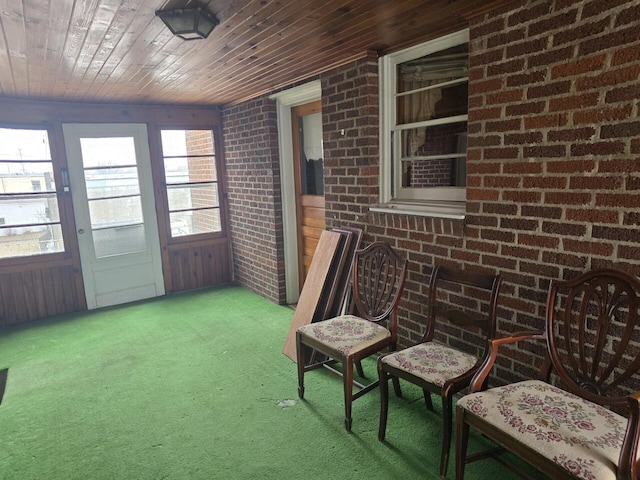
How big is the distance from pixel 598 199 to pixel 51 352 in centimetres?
421

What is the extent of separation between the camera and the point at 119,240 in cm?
481

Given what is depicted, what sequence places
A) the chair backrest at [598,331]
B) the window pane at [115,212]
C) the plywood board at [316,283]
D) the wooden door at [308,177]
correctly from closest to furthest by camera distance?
the chair backrest at [598,331], the plywood board at [316,283], the wooden door at [308,177], the window pane at [115,212]

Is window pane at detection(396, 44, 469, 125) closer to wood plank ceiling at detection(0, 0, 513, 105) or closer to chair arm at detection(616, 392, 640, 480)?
wood plank ceiling at detection(0, 0, 513, 105)

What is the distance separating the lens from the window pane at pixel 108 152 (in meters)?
4.53

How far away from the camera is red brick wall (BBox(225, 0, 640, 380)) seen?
1749 mm

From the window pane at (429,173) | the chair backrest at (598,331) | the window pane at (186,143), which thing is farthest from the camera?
the window pane at (186,143)

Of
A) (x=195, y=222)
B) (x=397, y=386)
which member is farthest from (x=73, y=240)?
(x=397, y=386)

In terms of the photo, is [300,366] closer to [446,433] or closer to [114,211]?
[446,433]

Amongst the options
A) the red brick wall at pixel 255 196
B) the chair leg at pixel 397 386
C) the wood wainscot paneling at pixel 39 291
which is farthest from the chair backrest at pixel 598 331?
the wood wainscot paneling at pixel 39 291

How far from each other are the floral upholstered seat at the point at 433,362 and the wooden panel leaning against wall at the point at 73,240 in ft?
11.9

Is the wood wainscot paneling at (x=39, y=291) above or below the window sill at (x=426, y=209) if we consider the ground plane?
below

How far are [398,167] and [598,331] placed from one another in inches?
68.6

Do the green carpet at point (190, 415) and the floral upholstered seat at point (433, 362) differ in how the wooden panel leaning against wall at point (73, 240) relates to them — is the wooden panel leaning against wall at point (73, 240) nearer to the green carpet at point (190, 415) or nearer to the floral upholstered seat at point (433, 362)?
the green carpet at point (190, 415)

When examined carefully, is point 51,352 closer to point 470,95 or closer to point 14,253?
point 14,253
